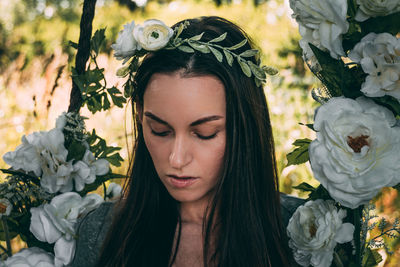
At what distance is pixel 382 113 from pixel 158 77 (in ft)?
2.17

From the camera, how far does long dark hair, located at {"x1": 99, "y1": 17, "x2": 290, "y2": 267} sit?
145 cm

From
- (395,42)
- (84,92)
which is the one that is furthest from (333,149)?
(84,92)

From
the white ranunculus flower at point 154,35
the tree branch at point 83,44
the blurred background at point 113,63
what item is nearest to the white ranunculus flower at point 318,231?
the white ranunculus flower at point 154,35

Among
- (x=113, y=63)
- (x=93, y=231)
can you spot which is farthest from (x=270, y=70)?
(x=113, y=63)

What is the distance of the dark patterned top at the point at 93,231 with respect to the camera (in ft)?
5.74

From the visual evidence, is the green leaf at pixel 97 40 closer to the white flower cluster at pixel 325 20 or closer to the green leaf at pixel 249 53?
the green leaf at pixel 249 53

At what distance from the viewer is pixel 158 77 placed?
4.73 ft

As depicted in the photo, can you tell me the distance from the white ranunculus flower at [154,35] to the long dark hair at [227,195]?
59 mm

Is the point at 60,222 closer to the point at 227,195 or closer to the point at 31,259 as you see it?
the point at 31,259

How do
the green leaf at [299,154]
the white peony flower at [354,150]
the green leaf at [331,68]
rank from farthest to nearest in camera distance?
1. the green leaf at [299,154]
2. the green leaf at [331,68]
3. the white peony flower at [354,150]

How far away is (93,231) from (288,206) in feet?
2.45

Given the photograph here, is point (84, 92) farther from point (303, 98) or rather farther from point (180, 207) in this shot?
point (303, 98)

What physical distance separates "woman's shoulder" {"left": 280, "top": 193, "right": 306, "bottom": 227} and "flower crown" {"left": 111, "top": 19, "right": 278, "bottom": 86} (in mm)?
495

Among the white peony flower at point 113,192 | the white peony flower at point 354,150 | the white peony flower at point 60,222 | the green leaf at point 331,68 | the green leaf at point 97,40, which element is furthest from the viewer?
the white peony flower at point 113,192
